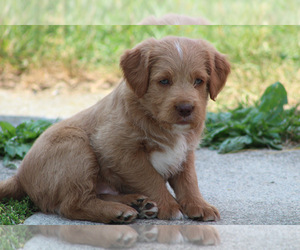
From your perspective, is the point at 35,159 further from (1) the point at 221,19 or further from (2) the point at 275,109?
(2) the point at 275,109

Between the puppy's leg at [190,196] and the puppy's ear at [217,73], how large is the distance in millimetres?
595

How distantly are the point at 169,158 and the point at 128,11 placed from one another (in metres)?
1.23

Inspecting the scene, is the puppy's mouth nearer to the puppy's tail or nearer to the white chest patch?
the white chest patch

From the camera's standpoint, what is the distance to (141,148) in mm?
4016

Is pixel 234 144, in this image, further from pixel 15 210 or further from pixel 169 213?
pixel 15 210

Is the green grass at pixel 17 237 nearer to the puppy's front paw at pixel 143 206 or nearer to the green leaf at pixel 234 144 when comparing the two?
Answer: the puppy's front paw at pixel 143 206

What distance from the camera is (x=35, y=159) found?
13.9 feet

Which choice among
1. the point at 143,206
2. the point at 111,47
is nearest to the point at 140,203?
the point at 143,206

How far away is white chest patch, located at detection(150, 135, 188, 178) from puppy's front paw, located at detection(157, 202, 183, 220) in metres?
0.38

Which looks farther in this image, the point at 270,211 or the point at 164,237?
the point at 270,211

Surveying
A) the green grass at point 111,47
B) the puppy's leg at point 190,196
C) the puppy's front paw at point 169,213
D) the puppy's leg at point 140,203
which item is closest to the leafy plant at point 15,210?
the puppy's leg at point 140,203

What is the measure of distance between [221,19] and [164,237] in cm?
177

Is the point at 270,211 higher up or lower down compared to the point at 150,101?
lower down

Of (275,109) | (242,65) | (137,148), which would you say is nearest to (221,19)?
(137,148)
